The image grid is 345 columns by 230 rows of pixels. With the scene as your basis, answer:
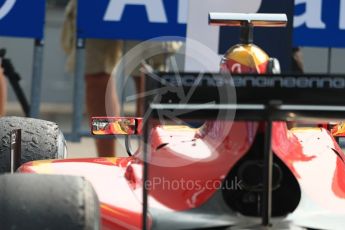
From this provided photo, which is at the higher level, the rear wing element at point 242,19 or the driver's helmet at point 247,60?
the rear wing element at point 242,19

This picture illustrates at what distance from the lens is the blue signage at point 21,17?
7.32 metres

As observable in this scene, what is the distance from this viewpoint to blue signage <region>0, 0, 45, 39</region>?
7.32 m

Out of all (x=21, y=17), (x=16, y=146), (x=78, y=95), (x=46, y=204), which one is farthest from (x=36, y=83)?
(x=46, y=204)

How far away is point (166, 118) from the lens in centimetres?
346

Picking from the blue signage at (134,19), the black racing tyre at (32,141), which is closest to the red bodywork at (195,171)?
the black racing tyre at (32,141)

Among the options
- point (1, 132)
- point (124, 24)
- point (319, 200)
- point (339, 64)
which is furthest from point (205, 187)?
point (339, 64)

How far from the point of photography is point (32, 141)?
484 cm

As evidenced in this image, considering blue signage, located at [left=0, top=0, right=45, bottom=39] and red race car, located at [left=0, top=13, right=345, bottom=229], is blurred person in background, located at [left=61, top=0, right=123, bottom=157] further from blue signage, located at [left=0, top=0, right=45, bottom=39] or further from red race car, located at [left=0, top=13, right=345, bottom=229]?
red race car, located at [left=0, top=13, right=345, bottom=229]

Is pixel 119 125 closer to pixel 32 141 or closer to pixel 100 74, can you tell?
pixel 32 141

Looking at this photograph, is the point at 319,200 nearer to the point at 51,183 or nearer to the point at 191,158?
the point at 191,158

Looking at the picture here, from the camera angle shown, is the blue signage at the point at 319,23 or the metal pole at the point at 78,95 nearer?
the blue signage at the point at 319,23

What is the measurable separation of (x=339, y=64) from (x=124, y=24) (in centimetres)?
244

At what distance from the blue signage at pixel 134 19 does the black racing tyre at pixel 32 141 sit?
8.33 ft

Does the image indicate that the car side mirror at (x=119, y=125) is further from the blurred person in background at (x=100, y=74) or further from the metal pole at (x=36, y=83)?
the metal pole at (x=36, y=83)
